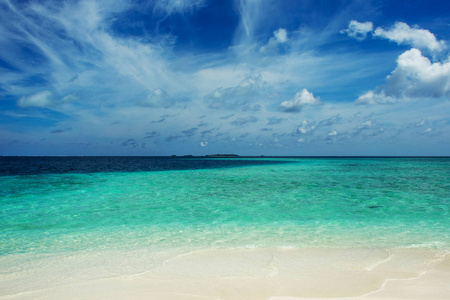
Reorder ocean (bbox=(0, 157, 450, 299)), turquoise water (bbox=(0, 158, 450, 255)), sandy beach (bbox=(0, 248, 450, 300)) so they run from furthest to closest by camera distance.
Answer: turquoise water (bbox=(0, 158, 450, 255)) → ocean (bbox=(0, 157, 450, 299)) → sandy beach (bbox=(0, 248, 450, 300))

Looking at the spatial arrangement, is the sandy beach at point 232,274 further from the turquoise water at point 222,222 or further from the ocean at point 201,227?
the turquoise water at point 222,222

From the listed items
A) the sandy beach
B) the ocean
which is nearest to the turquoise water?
the ocean

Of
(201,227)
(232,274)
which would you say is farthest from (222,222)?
(232,274)

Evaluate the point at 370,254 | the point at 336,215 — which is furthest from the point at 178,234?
the point at 336,215

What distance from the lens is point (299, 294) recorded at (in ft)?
13.3

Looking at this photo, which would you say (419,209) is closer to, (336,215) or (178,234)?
(336,215)

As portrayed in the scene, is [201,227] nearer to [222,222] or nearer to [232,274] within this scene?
[222,222]

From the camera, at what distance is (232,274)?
4.83 metres

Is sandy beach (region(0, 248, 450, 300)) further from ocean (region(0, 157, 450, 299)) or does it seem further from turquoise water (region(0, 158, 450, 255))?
turquoise water (region(0, 158, 450, 255))

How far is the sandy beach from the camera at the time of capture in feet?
13.4

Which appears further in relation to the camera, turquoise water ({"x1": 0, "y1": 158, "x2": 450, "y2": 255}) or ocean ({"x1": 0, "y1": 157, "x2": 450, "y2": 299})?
turquoise water ({"x1": 0, "y1": 158, "x2": 450, "y2": 255})

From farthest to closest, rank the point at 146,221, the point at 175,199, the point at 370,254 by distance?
the point at 175,199 < the point at 146,221 < the point at 370,254

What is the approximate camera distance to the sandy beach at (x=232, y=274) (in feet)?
13.4

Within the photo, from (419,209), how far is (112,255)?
11513 millimetres
